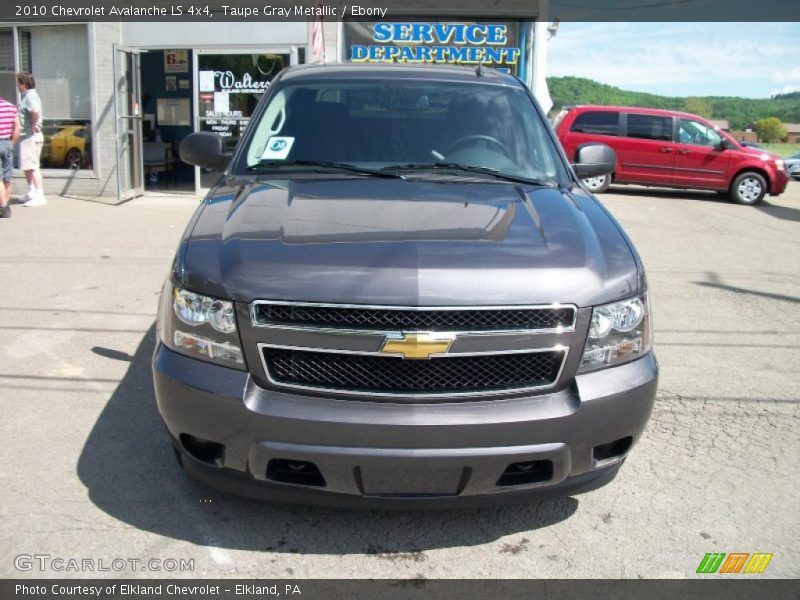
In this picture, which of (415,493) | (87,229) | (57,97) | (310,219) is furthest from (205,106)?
(415,493)

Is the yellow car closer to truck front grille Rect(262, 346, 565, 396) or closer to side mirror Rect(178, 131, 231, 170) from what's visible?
side mirror Rect(178, 131, 231, 170)

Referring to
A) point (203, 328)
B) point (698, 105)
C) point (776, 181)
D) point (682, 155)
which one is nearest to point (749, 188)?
point (776, 181)

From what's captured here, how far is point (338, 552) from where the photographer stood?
3055mm

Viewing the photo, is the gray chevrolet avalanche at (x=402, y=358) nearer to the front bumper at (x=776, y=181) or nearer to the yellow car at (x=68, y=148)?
the yellow car at (x=68, y=148)

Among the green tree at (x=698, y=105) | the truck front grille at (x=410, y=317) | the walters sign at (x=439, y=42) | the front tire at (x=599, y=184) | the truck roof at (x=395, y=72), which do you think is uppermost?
the green tree at (x=698, y=105)

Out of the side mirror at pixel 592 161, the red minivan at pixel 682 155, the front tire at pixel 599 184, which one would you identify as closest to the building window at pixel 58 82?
the red minivan at pixel 682 155

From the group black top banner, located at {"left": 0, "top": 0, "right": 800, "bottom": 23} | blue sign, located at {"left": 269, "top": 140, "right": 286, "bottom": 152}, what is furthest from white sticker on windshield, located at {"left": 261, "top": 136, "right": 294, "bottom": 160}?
black top banner, located at {"left": 0, "top": 0, "right": 800, "bottom": 23}

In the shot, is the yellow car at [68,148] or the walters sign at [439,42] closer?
the yellow car at [68,148]

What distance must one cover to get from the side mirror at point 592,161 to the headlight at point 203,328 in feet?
8.55

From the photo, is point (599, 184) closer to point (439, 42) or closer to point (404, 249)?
point (439, 42)

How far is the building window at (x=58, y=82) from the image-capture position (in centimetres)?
1320

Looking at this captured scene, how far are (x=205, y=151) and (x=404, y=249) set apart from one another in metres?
2.01

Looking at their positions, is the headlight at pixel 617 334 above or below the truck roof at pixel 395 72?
below
